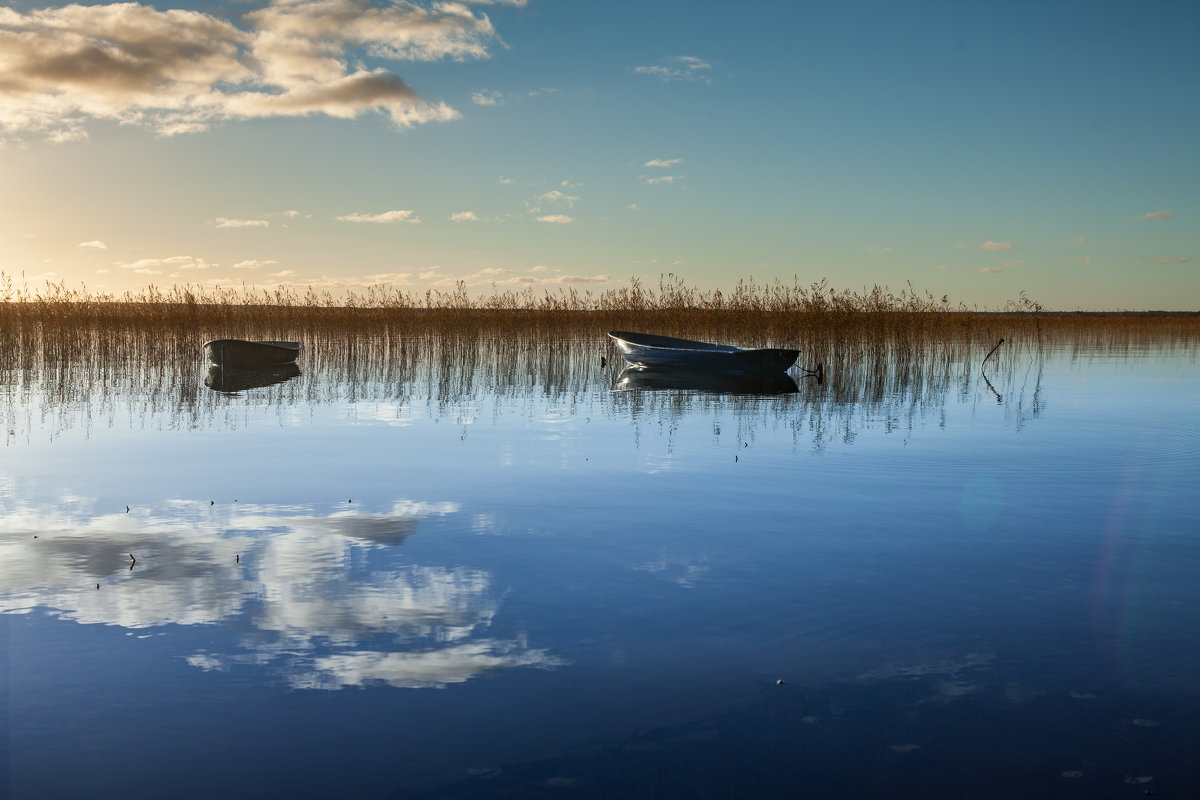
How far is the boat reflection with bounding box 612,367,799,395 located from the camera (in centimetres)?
1312

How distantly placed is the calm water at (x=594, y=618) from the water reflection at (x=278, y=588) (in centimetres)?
2

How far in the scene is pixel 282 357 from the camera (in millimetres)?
16453

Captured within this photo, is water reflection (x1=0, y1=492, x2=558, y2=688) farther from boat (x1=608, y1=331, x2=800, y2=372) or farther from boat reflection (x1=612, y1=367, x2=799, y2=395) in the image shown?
boat (x1=608, y1=331, x2=800, y2=372)

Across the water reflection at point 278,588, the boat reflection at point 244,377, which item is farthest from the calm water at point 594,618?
the boat reflection at point 244,377

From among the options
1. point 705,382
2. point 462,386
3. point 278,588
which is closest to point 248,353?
point 462,386

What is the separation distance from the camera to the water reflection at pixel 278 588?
3.01m

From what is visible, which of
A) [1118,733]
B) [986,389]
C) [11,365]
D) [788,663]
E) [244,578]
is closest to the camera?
[1118,733]

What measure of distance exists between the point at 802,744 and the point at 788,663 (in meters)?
0.55

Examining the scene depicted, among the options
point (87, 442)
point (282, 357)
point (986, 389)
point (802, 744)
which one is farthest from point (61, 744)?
point (282, 357)

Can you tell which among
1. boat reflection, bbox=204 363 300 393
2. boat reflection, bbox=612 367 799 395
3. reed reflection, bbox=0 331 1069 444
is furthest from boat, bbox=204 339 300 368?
boat reflection, bbox=612 367 799 395

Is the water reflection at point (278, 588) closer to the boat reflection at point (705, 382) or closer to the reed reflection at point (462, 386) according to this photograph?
the reed reflection at point (462, 386)

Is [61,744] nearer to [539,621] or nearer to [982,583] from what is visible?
[539,621]

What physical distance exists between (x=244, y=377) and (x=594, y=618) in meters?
13.0

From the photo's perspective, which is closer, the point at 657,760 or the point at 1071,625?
the point at 657,760
